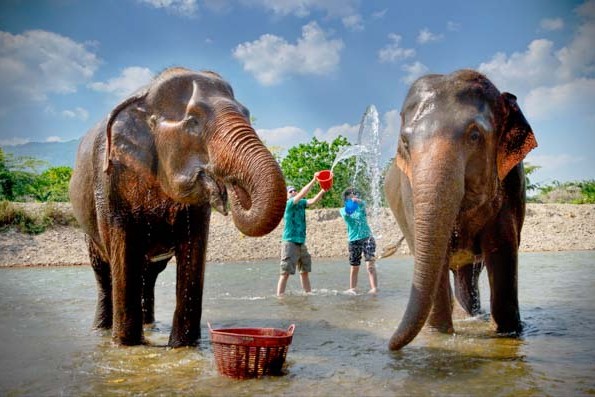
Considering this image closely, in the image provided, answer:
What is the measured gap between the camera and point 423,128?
17.6ft

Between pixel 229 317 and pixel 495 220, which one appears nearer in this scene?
pixel 495 220

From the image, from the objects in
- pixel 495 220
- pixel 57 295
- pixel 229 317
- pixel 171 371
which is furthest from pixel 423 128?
pixel 57 295

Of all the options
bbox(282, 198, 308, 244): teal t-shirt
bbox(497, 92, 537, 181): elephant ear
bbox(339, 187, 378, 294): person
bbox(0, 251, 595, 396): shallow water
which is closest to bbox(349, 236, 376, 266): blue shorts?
bbox(339, 187, 378, 294): person

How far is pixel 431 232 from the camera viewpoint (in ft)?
16.3

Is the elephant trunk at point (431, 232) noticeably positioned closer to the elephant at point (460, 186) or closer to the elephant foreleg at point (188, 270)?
the elephant at point (460, 186)

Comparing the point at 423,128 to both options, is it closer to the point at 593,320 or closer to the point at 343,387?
→ the point at 343,387

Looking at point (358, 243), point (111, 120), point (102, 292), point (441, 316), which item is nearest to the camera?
point (111, 120)

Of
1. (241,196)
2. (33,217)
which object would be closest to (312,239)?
(33,217)

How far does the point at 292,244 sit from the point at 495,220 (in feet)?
17.5

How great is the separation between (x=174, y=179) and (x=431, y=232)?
2323 millimetres

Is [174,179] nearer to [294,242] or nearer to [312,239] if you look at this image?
[294,242]

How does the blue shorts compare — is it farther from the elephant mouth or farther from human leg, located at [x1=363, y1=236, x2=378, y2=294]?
the elephant mouth

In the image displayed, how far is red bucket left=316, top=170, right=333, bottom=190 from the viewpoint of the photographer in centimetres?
824

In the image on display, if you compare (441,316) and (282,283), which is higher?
(282,283)
